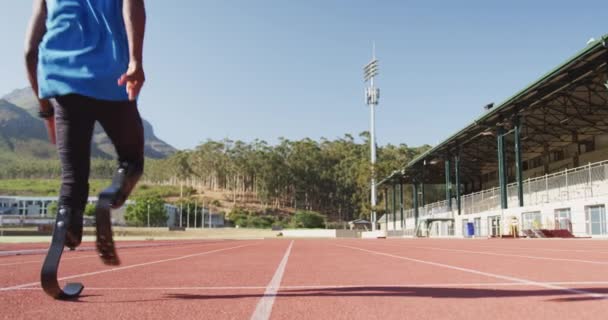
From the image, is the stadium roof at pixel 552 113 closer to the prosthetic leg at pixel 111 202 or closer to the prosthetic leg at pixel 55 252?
the prosthetic leg at pixel 111 202

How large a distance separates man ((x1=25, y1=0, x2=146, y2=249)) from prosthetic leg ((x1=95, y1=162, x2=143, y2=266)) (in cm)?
2

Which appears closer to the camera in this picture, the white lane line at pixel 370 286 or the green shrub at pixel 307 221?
the white lane line at pixel 370 286

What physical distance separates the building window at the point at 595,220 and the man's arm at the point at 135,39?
27.3 m

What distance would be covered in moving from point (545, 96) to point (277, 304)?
32.9 m

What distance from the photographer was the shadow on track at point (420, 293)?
335cm

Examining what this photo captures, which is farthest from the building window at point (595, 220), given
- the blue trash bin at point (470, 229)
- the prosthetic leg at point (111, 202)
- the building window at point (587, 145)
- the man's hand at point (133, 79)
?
the man's hand at point (133, 79)

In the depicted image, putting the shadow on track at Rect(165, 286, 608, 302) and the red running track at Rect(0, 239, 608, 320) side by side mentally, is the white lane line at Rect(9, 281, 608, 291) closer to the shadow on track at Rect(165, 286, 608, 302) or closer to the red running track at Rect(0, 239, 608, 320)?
the red running track at Rect(0, 239, 608, 320)

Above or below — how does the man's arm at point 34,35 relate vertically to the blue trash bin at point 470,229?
above

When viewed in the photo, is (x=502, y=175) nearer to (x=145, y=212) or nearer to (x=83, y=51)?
(x=83, y=51)

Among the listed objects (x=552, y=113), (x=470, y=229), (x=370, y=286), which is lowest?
(x=470, y=229)

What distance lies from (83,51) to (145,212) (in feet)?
376

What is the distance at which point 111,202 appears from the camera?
3.07m

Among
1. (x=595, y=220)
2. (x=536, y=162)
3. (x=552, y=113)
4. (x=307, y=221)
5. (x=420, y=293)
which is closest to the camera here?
(x=420, y=293)

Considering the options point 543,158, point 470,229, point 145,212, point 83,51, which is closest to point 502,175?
point 470,229
